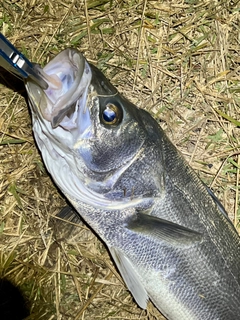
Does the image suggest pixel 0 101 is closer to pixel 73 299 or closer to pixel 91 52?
pixel 91 52

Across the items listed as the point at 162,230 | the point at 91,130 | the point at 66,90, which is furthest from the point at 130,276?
the point at 66,90

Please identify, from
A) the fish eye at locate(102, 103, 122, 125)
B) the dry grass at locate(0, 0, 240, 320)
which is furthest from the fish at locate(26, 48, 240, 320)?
the dry grass at locate(0, 0, 240, 320)

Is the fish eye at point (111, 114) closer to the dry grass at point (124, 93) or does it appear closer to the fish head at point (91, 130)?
the fish head at point (91, 130)

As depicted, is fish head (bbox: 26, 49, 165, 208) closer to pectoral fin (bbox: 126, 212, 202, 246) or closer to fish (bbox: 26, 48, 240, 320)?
fish (bbox: 26, 48, 240, 320)

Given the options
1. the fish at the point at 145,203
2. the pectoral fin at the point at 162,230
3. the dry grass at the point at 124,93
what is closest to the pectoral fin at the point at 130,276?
the fish at the point at 145,203

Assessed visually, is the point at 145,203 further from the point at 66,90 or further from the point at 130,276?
the point at 66,90

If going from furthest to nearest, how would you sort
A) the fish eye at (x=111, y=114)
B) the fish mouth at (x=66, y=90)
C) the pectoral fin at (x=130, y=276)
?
the pectoral fin at (x=130, y=276) → the fish eye at (x=111, y=114) → the fish mouth at (x=66, y=90)
